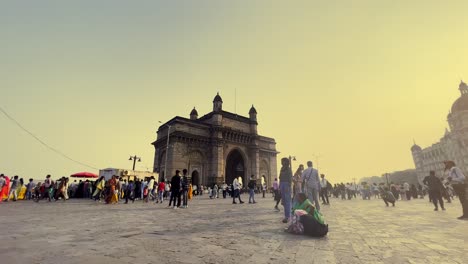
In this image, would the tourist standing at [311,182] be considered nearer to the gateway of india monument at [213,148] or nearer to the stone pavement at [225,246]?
the stone pavement at [225,246]

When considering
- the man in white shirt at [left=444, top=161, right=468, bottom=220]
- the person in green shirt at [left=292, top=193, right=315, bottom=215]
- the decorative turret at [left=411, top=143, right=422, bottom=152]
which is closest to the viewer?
the person in green shirt at [left=292, top=193, right=315, bottom=215]

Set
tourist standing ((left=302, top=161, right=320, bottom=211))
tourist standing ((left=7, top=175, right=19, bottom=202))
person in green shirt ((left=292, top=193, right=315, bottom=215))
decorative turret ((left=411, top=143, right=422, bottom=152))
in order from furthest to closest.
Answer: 1. decorative turret ((left=411, top=143, right=422, bottom=152))
2. tourist standing ((left=7, top=175, right=19, bottom=202))
3. tourist standing ((left=302, top=161, right=320, bottom=211))
4. person in green shirt ((left=292, top=193, right=315, bottom=215))

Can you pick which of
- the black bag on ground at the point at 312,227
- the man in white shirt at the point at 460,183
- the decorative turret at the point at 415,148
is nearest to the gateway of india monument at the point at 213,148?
the black bag on ground at the point at 312,227

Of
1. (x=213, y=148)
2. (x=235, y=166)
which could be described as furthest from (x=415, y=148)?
(x=213, y=148)

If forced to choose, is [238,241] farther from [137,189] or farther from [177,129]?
[177,129]

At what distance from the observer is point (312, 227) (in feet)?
14.8

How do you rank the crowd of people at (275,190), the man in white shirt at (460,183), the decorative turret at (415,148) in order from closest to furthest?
the crowd of people at (275,190), the man in white shirt at (460,183), the decorative turret at (415,148)

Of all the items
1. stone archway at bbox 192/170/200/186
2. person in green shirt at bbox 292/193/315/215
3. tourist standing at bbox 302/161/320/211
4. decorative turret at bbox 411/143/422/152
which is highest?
decorative turret at bbox 411/143/422/152

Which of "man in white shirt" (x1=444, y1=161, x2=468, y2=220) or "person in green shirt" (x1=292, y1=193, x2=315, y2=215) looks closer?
"person in green shirt" (x1=292, y1=193, x2=315, y2=215)

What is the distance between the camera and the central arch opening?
3781cm

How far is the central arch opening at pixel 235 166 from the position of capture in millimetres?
37812

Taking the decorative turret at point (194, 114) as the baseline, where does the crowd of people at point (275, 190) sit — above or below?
below

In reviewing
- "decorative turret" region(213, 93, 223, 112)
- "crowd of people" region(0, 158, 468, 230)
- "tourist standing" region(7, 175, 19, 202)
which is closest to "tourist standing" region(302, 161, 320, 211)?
"crowd of people" region(0, 158, 468, 230)

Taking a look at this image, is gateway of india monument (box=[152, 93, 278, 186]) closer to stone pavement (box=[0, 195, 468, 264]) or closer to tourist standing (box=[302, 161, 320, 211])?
tourist standing (box=[302, 161, 320, 211])
